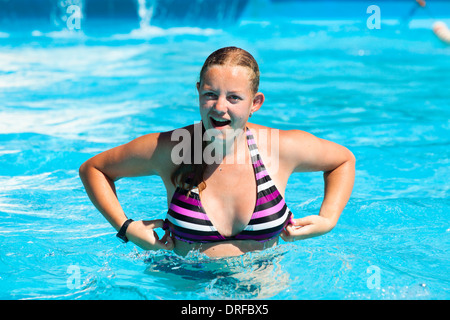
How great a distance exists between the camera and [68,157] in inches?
221

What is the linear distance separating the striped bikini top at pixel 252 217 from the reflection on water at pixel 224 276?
0.48 ft

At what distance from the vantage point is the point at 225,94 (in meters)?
2.71

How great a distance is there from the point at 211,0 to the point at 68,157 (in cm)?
1011

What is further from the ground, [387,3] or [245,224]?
[387,3]

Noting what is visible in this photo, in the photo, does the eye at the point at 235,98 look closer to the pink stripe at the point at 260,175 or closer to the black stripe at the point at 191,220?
the pink stripe at the point at 260,175

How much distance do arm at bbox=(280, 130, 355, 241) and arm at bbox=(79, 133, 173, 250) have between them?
2.02ft

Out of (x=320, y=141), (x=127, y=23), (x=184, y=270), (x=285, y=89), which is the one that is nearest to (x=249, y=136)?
(x=320, y=141)

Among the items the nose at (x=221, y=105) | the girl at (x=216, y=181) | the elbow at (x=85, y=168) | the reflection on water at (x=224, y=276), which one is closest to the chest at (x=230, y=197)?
the girl at (x=216, y=181)

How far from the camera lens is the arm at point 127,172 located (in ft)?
9.53

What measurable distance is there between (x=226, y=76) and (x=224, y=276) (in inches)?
40.5

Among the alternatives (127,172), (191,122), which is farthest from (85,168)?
(191,122)

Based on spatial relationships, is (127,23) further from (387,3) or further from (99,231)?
(99,231)
